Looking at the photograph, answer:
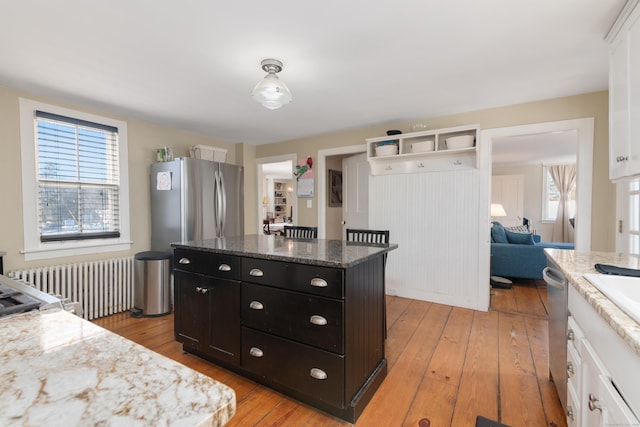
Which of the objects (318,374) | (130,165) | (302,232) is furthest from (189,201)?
(318,374)

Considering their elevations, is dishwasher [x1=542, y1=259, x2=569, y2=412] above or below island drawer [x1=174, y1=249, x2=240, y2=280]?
below

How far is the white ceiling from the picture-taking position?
1637mm

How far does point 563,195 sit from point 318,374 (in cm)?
796

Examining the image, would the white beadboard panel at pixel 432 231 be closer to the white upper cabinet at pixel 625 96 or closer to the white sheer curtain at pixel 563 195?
the white upper cabinet at pixel 625 96

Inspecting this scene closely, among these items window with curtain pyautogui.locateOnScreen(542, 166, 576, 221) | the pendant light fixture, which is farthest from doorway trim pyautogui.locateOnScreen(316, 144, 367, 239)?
window with curtain pyautogui.locateOnScreen(542, 166, 576, 221)

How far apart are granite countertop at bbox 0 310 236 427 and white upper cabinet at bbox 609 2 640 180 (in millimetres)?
2093

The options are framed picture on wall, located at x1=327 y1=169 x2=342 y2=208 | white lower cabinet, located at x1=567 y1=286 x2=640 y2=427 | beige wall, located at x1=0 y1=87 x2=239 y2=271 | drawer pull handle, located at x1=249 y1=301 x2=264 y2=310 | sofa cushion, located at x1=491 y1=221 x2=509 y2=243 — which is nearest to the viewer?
white lower cabinet, located at x1=567 y1=286 x2=640 y2=427

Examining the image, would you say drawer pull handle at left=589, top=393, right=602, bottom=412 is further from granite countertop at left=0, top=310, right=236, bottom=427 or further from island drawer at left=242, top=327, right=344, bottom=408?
granite countertop at left=0, top=310, right=236, bottom=427

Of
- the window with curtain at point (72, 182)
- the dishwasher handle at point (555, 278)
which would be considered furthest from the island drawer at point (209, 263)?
the dishwasher handle at point (555, 278)

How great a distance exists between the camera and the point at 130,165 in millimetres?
3471

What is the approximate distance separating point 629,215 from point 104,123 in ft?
16.4

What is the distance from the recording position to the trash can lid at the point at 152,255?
10.4 ft

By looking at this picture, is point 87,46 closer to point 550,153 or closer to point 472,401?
point 472,401

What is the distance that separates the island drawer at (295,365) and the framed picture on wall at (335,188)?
3081 millimetres
